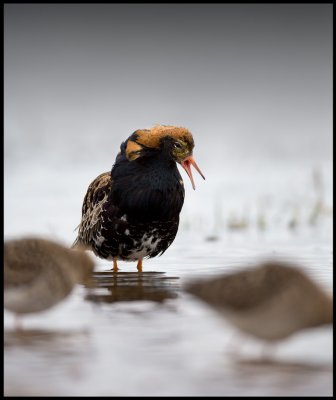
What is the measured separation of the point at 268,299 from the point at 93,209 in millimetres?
4709

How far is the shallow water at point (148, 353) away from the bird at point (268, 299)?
0.40 feet

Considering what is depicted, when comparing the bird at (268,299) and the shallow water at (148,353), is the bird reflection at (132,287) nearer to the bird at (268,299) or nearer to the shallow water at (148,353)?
the shallow water at (148,353)

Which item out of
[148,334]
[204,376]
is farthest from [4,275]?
[204,376]

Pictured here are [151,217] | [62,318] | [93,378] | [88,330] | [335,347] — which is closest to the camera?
[93,378]

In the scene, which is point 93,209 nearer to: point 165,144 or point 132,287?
point 165,144

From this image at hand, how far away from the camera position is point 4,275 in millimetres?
7547

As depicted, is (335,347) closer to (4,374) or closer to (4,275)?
(4,374)

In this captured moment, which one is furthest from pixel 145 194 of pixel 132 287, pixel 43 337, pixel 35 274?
pixel 43 337

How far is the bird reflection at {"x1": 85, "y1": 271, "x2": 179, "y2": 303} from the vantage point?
336 inches

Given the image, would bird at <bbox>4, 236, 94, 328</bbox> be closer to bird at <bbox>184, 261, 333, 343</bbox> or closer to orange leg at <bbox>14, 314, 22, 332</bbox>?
orange leg at <bbox>14, 314, 22, 332</bbox>

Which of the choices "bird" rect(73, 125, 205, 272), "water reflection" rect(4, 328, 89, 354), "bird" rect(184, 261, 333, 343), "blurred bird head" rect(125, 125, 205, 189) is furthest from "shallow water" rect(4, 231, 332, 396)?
"blurred bird head" rect(125, 125, 205, 189)

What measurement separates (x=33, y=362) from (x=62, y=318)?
1.46 m

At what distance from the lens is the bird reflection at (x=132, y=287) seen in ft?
28.0

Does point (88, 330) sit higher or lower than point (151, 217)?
lower
